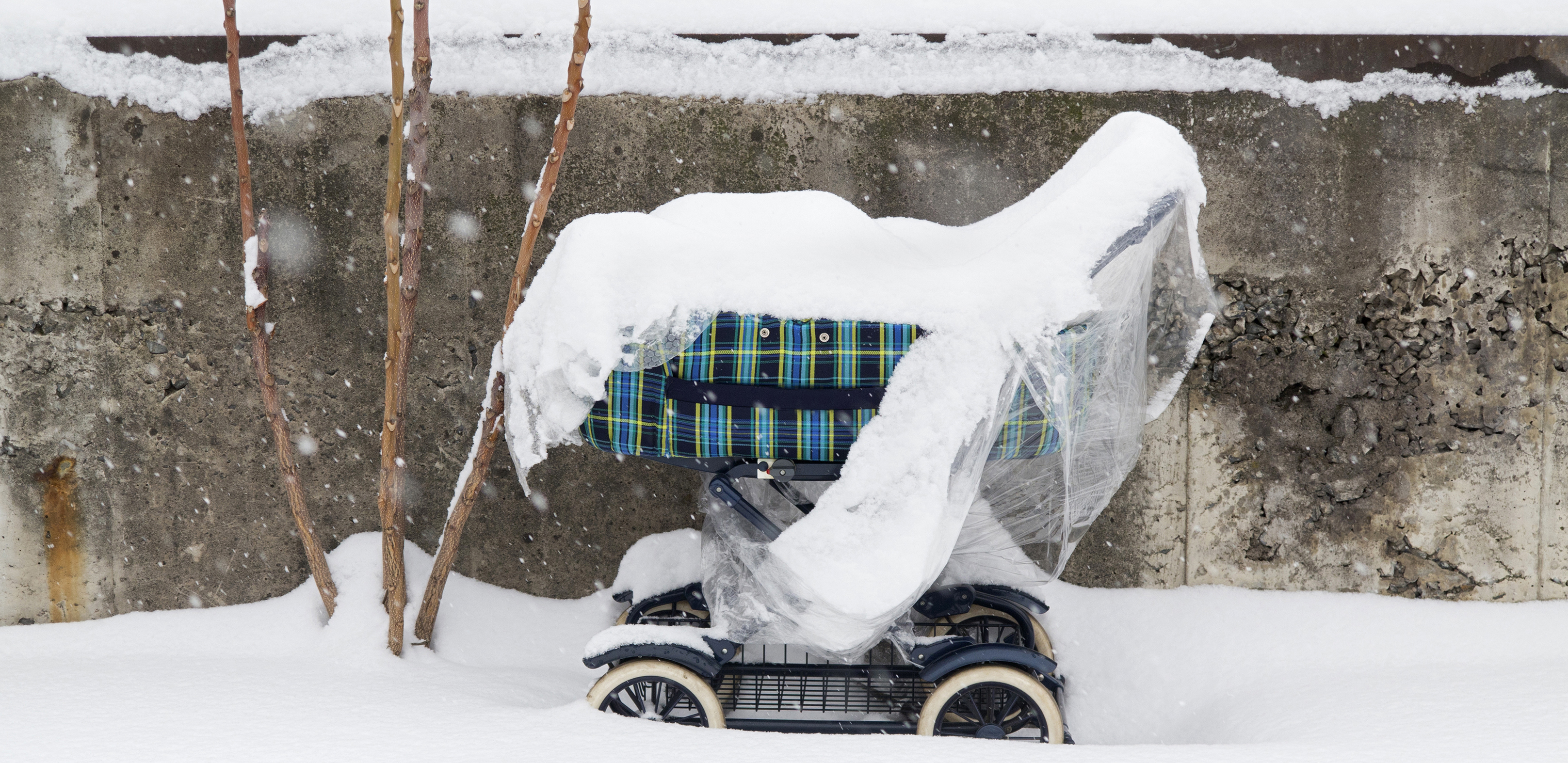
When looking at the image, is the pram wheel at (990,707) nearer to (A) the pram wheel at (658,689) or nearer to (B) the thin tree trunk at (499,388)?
(A) the pram wheel at (658,689)

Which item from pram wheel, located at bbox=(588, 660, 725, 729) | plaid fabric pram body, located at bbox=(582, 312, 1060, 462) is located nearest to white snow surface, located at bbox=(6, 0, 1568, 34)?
plaid fabric pram body, located at bbox=(582, 312, 1060, 462)

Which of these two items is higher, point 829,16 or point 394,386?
point 829,16

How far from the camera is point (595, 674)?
298cm

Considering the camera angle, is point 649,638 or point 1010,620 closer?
point 649,638

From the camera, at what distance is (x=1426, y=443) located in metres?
2.98

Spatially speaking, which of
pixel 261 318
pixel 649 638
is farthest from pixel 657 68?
pixel 649 638

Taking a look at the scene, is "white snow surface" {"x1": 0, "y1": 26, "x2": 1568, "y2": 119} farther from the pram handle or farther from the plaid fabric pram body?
the pram handle

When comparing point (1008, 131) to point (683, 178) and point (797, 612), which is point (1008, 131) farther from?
point (797, 612)

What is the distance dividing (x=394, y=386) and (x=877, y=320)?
139 cm

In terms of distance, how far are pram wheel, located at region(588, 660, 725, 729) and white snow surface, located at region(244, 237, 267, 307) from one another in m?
1.41

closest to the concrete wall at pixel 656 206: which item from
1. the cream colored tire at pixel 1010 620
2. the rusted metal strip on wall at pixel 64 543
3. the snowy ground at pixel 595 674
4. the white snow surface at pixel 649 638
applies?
the rusted metal strip on wall at pixel 64 543

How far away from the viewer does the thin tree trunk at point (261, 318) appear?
241 cm

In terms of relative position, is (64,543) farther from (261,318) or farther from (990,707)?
(990,707)

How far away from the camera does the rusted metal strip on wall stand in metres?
3.11
